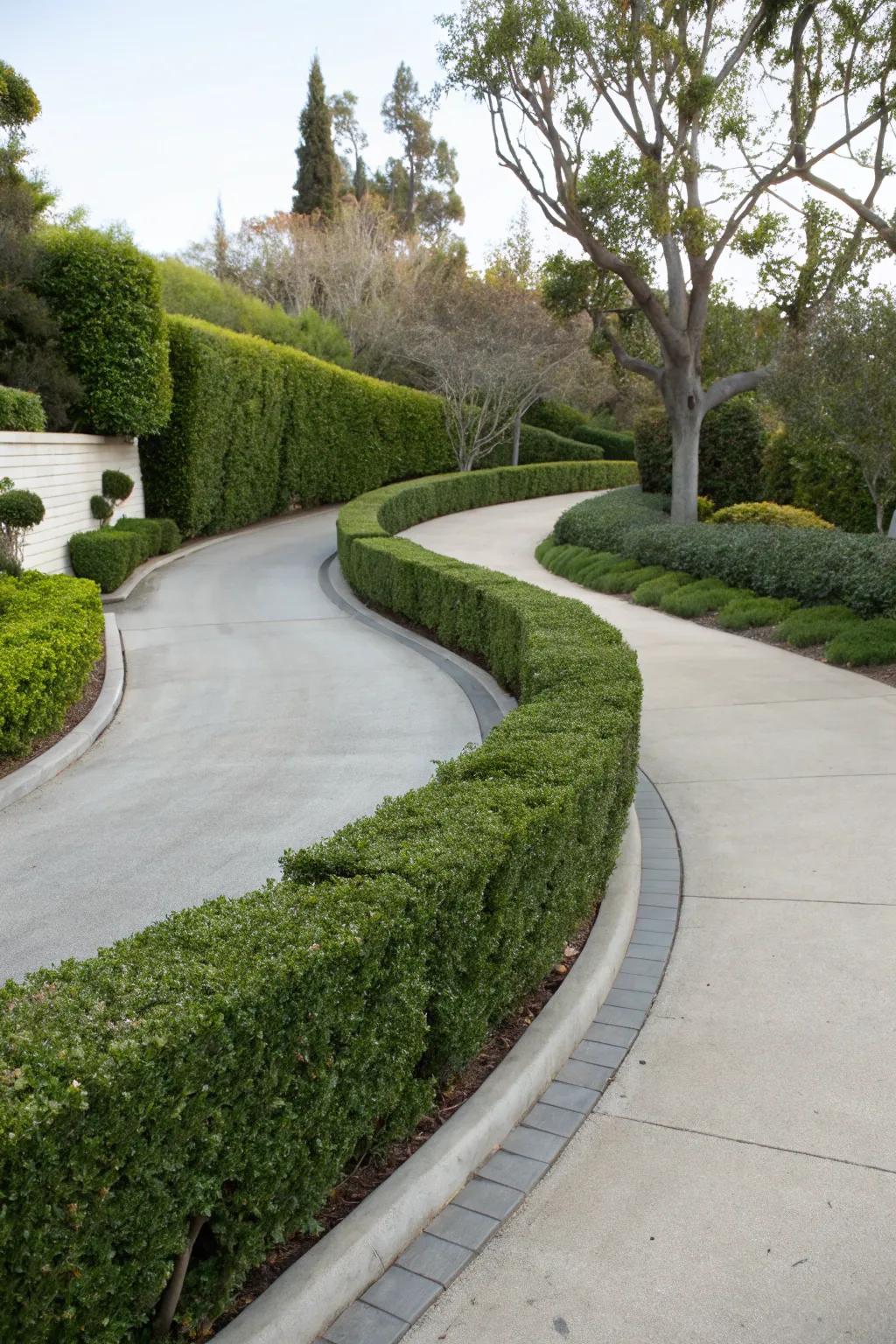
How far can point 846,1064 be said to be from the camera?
3844 millimetres

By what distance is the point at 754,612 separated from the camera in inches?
517

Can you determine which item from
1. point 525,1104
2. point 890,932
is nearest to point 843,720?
point 890,932

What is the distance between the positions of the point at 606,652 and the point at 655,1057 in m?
3.89

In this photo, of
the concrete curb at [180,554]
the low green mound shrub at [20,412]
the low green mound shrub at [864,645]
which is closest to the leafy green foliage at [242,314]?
the concrete curb at [180,554]

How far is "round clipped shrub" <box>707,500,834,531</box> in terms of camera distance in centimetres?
1917

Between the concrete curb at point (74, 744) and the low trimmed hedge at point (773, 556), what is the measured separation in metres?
8.20

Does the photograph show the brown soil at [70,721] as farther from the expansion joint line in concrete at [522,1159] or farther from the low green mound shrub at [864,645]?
the low green mound shrub at [864,645]

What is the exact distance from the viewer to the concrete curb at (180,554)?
16891 millimetres

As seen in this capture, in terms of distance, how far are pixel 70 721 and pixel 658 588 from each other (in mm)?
9291

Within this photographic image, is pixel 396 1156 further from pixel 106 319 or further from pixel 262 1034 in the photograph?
pixel 106 319

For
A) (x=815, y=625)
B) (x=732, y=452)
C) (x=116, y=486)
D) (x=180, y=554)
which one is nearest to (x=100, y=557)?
(x=116, y=486)

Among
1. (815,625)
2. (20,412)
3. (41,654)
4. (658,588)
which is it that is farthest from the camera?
(658,588)

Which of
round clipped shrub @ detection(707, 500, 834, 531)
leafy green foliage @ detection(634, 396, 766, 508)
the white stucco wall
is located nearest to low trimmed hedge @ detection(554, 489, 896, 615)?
round clipped shrub @ detection(707, 500, 834, 531)

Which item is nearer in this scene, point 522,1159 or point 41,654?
point 522,1159
